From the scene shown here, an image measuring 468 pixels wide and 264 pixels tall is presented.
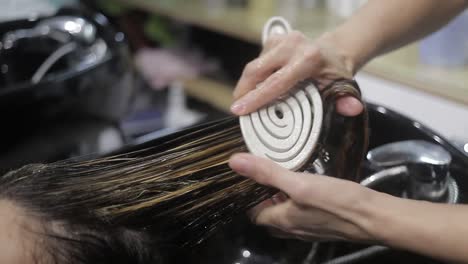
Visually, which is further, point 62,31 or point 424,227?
point 62,31

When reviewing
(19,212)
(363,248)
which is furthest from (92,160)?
(363,248)

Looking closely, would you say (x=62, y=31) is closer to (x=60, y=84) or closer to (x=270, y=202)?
(x=60, y=84)

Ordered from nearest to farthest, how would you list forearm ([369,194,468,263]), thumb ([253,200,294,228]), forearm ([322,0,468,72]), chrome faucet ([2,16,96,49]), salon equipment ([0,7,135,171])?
forearm ([369,194,468,263]) → thumb ([253,200,294,228]) → forearm ([322,0,468,72]) → salon equipment ([0,7,135,171]) → chrome faucet ([2,16,96,49])

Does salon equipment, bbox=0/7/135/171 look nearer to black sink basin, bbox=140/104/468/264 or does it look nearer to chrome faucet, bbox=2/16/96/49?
chrome faucet, bbox=2/16/96/49

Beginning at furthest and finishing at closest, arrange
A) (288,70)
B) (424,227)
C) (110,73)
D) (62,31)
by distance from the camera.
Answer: (62,31) → (110,73) → (288,70) → (424,227)

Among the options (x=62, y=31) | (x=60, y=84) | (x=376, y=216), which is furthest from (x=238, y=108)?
(x=62, y=31)

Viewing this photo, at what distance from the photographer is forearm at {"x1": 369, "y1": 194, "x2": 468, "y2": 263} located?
49 cm

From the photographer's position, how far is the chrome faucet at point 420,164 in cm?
70

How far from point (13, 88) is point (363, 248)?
670 mm

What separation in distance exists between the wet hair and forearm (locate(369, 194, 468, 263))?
0.37ft

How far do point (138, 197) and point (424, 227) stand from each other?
299mm

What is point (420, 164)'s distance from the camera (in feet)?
2.31

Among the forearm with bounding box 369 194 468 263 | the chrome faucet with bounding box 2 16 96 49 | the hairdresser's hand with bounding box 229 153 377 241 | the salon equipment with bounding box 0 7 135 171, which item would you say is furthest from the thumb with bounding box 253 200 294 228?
the chrome faucet with bounding box 2 16 96 49

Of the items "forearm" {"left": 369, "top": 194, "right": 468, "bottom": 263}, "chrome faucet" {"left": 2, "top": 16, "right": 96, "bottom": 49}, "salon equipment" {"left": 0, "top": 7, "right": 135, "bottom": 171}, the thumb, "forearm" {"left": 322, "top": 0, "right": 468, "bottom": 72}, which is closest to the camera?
"forearm" {"left": 369, "top": 194, "right": 468, "bottom": 263}
